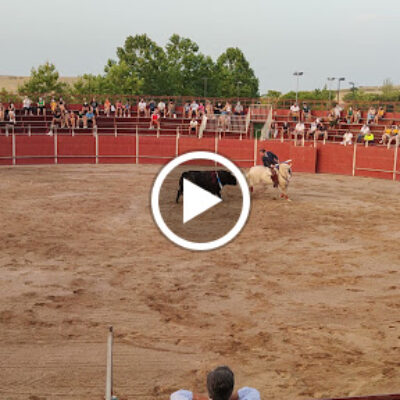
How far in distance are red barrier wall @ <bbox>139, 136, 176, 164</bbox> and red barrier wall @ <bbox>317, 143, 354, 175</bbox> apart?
732 centimetres

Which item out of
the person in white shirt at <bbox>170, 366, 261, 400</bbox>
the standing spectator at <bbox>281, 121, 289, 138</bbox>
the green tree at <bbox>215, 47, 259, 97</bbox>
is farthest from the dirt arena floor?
the green tree at <bbox>215, 47, 259, 97</bbox>

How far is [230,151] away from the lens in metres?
27.8

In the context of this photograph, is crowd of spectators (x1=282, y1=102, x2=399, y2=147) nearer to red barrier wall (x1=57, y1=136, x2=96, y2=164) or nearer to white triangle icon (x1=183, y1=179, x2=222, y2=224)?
red barrier wall (x1=57, y1=136, x2=96, y2=164)

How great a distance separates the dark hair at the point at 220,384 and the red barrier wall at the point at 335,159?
23246mm

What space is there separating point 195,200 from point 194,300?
826 centimetres

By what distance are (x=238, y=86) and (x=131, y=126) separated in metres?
60.2

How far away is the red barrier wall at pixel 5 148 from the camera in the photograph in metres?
26.4

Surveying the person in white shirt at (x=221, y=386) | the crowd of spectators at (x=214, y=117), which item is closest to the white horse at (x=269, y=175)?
the crowd of spectators at (x=214, y=117)

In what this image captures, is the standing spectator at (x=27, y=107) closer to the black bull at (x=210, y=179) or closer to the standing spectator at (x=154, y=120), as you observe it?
the standing spectator at (x=154, y=120)

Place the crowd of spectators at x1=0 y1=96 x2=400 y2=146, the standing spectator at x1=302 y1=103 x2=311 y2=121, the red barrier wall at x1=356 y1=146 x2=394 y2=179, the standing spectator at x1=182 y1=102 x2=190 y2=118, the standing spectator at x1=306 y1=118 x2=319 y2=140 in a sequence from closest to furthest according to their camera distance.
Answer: the red barrier wall at x1=356 y1=146 x2=394 y2=179 < the standing spectator at x1=306 y1=118 x2=319 y2=140 < the crowd of spectators at x1=0 y1=96 x2=400 y2=146 < the standing spectator at x1=302 y1=103 x2=311 y2=121 < the standing spectator at x1=182 y1=102 x2=190 y2=118

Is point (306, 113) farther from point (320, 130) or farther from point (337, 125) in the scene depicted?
point (320, 130)

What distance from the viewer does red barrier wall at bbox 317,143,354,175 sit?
82.5 feet

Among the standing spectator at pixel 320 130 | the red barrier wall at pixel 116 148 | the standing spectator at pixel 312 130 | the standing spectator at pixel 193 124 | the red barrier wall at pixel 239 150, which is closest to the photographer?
the red barrier wall at pixel 239 150

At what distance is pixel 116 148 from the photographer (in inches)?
1105
